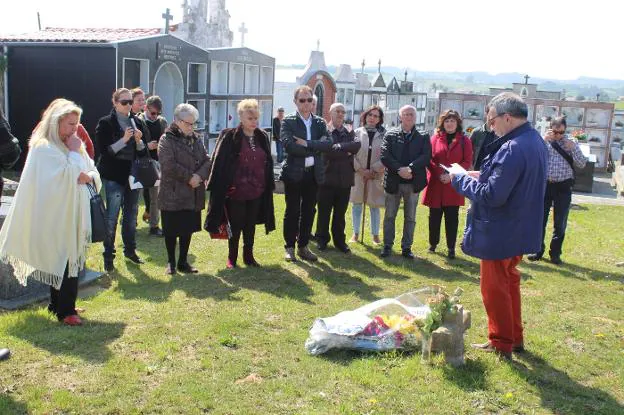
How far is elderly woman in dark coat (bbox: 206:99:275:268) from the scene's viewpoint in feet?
24.5

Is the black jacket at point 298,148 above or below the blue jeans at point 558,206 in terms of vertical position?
above

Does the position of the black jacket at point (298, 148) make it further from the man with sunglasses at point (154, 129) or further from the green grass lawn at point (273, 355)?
the man with sunglasses at point (154, 129)

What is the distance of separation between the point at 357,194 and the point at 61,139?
4899 millimetres

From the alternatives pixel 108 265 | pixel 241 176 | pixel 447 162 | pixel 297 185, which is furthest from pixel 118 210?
pixel 447 162

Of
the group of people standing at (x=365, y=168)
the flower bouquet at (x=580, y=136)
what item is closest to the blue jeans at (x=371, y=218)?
the group of people standing at (x=365, y=168)

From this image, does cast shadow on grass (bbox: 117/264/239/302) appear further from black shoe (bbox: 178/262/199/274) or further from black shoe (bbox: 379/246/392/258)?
black shoe (bbox: 379/246/392/258)

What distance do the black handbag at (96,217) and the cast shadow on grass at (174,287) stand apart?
100 centimetres

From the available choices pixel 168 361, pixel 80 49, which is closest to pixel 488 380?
pixel 168 361

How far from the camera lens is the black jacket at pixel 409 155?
8469mm

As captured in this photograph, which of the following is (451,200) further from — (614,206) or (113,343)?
(614,206)

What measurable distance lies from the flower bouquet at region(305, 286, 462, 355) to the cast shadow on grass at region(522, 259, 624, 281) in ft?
12.5

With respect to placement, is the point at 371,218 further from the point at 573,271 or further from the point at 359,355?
the point at 359,355

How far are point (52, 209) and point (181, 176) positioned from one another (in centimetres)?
188

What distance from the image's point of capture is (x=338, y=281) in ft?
24.5
